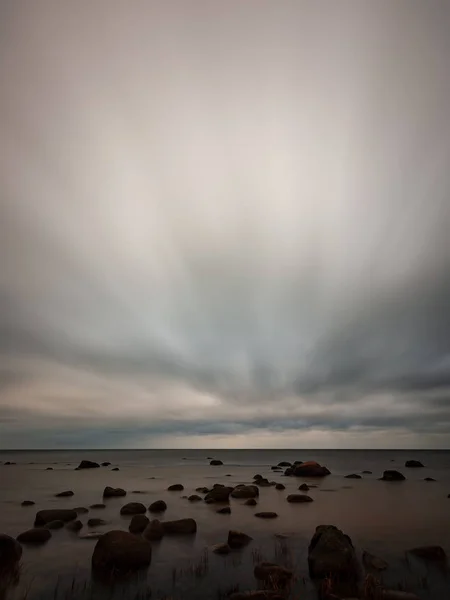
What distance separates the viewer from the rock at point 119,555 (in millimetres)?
12875

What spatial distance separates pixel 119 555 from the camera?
13.1 meters

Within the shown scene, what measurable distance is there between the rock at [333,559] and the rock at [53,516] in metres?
15.1

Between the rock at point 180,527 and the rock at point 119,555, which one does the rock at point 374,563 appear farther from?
the rock at point 180,527

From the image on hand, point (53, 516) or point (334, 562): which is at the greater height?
point (53, 516)

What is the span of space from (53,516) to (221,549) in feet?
38.5

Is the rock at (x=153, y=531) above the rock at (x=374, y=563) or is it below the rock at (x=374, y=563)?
above

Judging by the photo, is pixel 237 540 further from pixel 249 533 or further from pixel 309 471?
pixel 309 471

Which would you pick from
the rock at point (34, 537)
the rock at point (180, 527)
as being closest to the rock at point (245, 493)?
the rock at point (180, 527)

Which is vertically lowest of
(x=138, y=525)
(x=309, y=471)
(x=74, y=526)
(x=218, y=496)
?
(x=74, y=526)

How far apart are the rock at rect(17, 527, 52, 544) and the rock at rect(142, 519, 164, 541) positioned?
465 cm

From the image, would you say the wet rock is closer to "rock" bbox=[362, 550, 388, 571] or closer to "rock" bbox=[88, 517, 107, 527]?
"rock" bbox=[88, 517, 107, 527]

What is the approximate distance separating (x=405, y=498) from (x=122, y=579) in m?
29.6

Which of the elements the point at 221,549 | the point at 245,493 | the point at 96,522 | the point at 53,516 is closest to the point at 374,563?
the point at 221,549

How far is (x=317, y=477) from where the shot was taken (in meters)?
54.6
